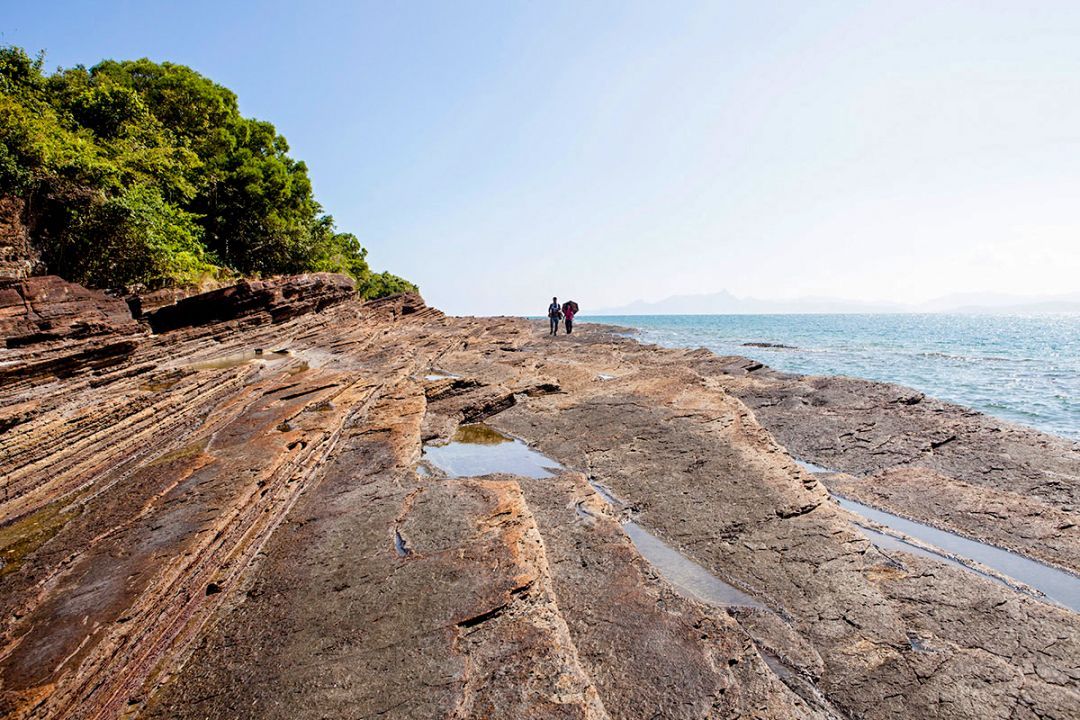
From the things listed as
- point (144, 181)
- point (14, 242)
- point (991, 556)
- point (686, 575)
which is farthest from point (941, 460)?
point (144, 181)

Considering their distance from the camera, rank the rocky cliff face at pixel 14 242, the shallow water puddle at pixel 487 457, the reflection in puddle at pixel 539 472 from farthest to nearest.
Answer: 1. the rocky cliff face at pixel 14 242
2. the shallow water puddle at pixel 487 457
3. the reflection in puddle at pixel 539 472

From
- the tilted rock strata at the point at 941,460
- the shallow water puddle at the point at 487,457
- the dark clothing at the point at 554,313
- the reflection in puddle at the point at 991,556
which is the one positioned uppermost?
the dark clothing at the point at 554,313

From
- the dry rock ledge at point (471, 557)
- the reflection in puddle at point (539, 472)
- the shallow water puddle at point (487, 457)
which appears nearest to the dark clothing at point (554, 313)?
the dry rock ledge at point (471, 557)

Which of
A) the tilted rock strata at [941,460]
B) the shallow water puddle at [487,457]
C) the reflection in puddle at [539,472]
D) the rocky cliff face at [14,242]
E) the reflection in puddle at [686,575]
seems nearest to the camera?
the reflection in puddle at [686,575]

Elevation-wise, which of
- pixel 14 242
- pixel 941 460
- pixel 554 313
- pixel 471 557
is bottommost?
pixel 941 460

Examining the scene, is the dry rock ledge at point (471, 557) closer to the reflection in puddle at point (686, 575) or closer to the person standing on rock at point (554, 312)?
the reflection in puddle at point (686, 575)

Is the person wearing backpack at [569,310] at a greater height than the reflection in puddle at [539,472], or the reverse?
the person wearing backpack at [569,310]

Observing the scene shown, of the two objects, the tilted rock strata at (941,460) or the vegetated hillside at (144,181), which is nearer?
the tilted rock strata at (941,460)

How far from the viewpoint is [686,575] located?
521 centimetres

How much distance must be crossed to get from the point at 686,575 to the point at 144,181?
24224 mm

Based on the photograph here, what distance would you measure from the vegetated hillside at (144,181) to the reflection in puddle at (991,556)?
20.8m

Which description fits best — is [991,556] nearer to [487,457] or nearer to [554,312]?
[487,457]

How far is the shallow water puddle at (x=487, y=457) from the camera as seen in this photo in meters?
8.08

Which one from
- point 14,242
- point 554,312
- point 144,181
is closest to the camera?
point 14,242
